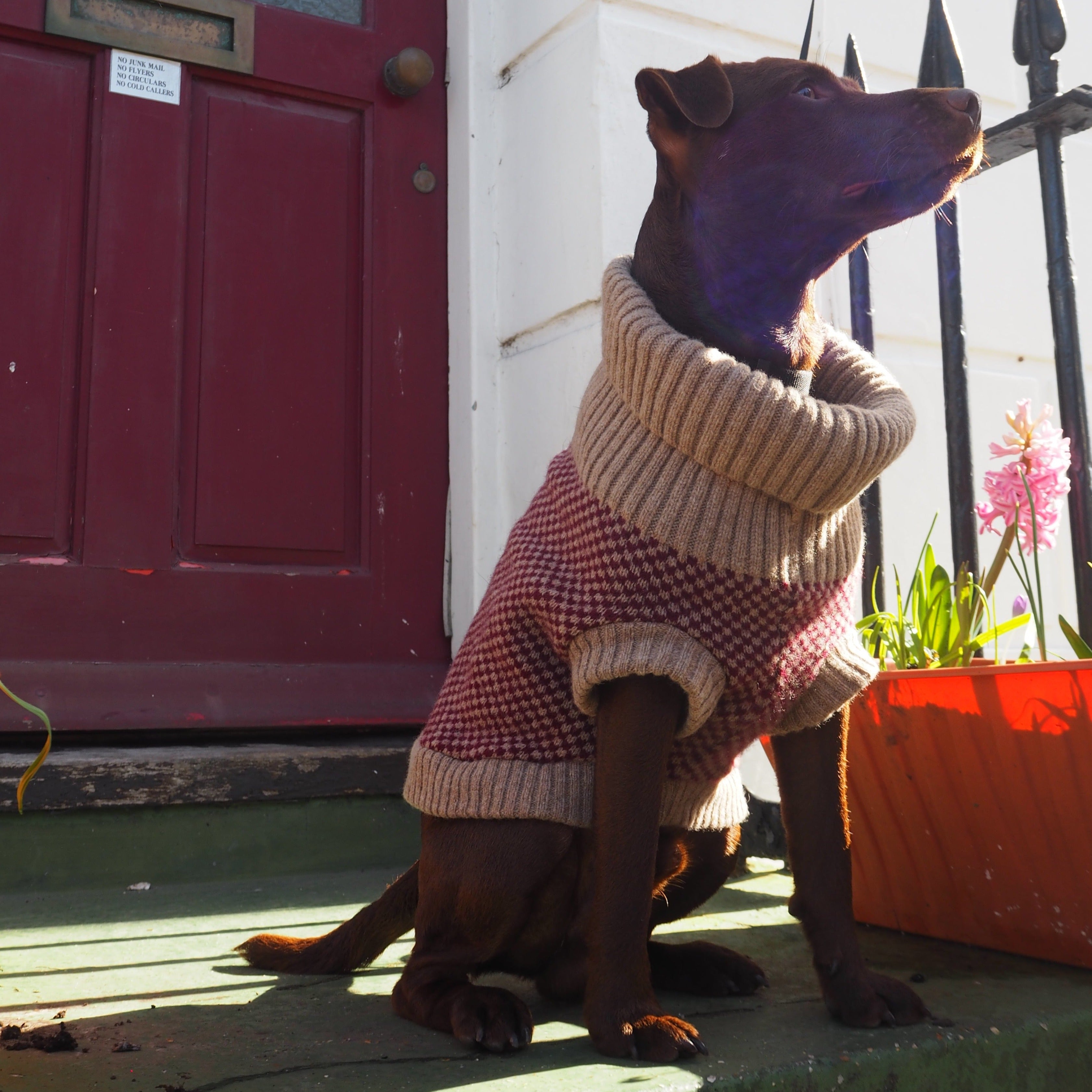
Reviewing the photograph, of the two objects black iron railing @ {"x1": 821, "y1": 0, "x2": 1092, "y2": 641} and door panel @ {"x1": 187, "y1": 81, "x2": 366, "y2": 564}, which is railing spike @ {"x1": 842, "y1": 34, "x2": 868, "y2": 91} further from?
door panel @ {"x1": 187, "y1": 81, "x2": 366, "y2": 564}

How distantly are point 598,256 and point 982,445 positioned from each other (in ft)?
3.97

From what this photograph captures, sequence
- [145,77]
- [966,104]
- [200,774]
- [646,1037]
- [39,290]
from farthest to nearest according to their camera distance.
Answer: [145,77] → [39,290] → [200,774] → [966,104] → [646,1037]

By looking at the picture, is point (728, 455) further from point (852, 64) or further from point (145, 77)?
point (145, 77)

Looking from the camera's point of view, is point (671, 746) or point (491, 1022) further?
point (671, 746)

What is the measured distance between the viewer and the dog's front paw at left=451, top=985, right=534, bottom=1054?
1185mm

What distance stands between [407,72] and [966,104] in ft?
5.69

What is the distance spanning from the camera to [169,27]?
8.34 feet

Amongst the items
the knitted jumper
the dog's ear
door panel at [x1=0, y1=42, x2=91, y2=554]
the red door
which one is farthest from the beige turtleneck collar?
door panel at [x1=0, y1=42, x2=91, y2=554]

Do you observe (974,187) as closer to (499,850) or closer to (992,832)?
(992,832)

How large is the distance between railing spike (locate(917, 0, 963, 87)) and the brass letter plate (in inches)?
63.2

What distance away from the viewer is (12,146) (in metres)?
2.37

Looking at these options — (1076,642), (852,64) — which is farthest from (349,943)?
(852,64)

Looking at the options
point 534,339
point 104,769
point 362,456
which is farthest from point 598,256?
point 104,769

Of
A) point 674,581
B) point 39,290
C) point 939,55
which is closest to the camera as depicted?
point 674,581
